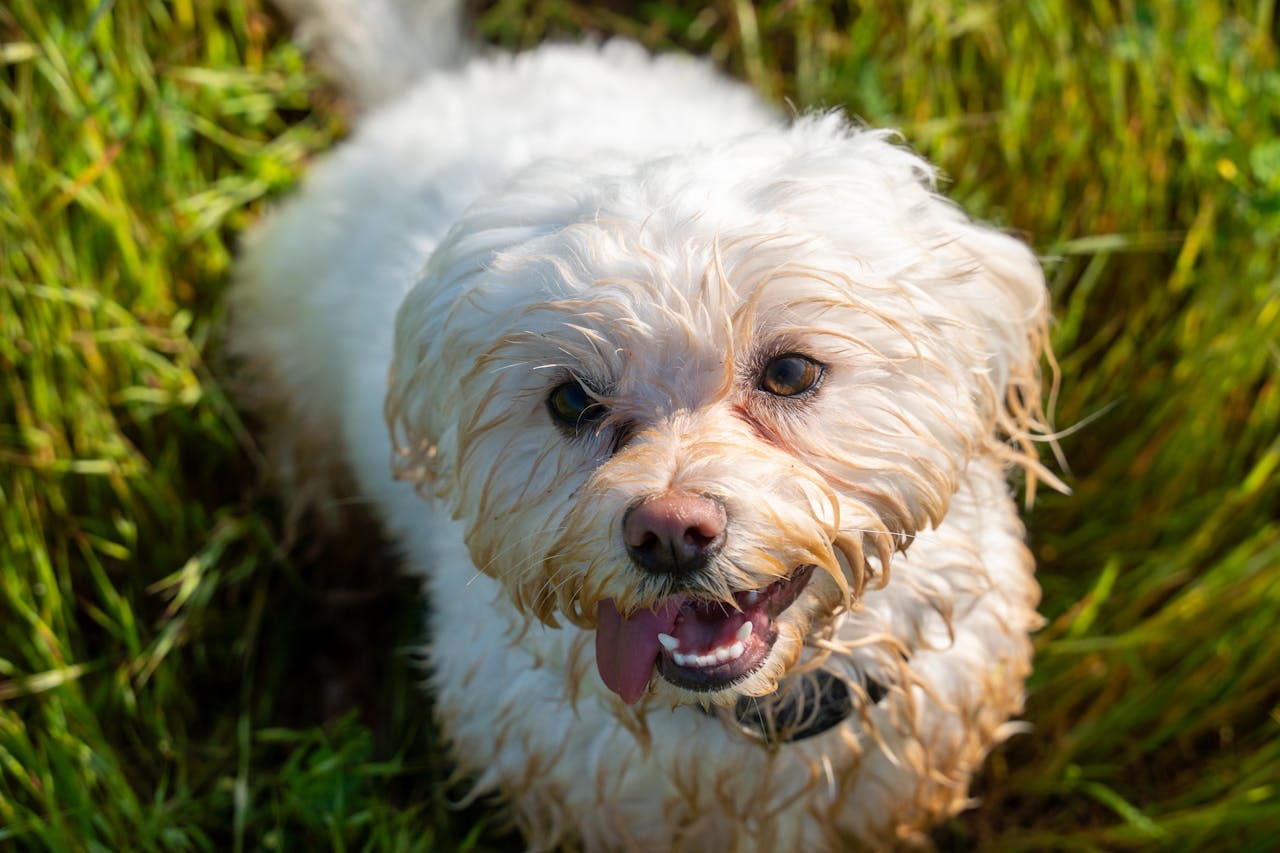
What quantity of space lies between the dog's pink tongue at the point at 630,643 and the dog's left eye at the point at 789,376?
361mm

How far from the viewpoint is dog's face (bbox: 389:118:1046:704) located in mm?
1704

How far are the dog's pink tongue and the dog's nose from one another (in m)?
0.21

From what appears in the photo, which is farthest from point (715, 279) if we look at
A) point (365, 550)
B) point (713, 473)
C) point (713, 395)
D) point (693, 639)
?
point (365, 550)

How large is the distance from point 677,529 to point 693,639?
298 mm

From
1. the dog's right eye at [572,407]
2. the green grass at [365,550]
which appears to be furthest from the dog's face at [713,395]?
the green grass at [365,550]

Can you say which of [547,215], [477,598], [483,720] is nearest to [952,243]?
[547,215]

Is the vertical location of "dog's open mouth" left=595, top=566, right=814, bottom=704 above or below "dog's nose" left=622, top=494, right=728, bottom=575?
below

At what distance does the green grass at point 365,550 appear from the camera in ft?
8.96

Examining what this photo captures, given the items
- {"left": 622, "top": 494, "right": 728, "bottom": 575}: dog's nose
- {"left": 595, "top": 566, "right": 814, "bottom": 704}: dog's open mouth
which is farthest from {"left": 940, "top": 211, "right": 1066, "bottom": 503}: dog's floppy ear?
{"left": 622, "top": 494, "right": 728, "bottom": 575}: dog's nose

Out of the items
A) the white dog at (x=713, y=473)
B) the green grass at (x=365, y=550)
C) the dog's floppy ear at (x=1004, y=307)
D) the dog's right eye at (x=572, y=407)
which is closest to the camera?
the white dog at (x=713, y=473)

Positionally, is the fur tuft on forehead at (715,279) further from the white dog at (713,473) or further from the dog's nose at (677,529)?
the dog's nose at (677,529)

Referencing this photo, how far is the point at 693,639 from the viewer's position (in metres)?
1.85

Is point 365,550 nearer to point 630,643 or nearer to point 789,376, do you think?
point 630,643

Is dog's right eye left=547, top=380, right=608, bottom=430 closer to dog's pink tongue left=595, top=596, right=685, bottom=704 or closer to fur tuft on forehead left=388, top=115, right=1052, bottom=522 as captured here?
fur tuft on forehead left=388, top=115, right=1052, bottom=522
